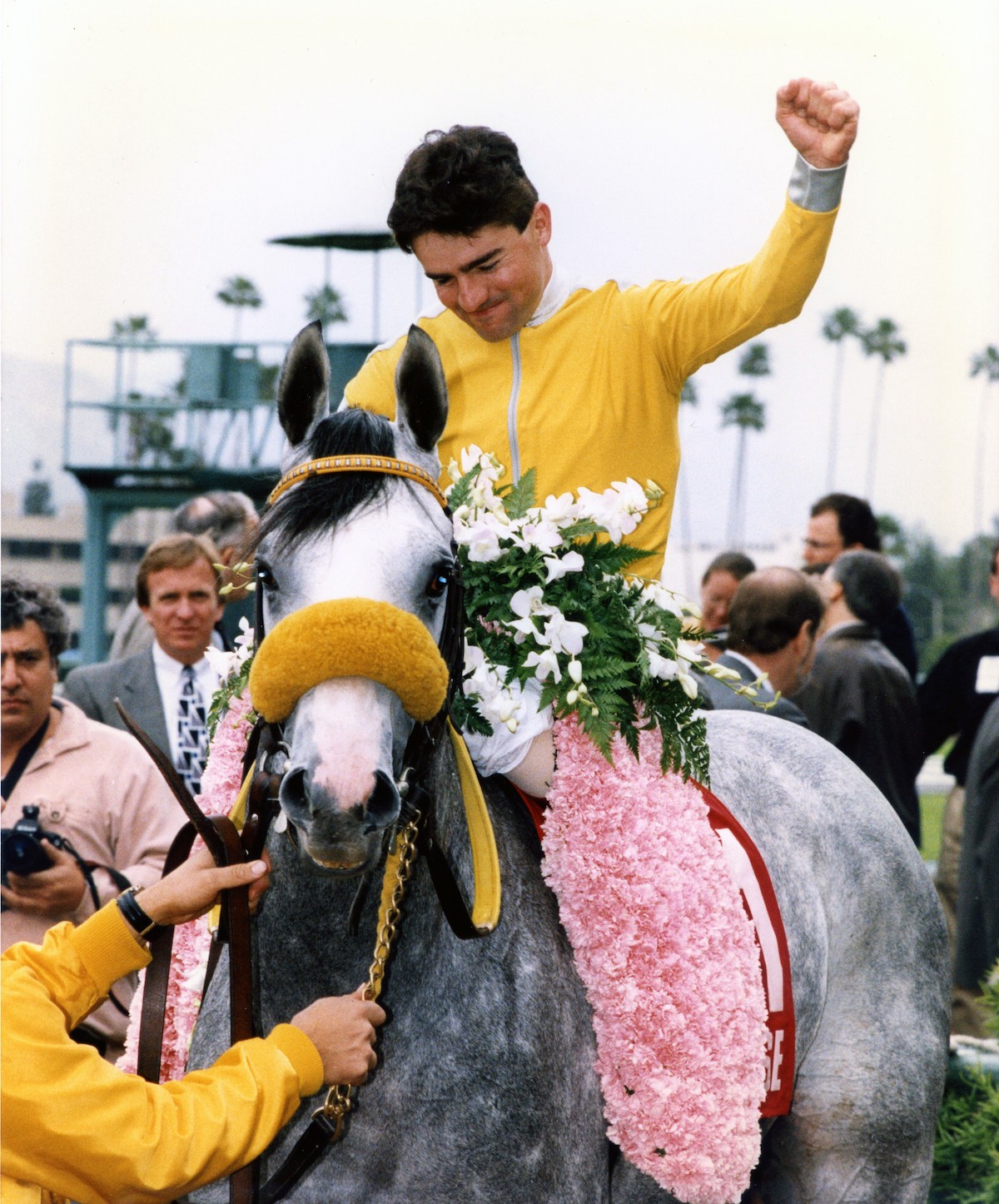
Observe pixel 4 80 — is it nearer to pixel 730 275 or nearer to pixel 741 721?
pixel 730 275

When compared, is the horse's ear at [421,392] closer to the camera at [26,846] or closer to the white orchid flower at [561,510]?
the white orchid flower at [561,510]

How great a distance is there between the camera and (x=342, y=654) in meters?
2.18

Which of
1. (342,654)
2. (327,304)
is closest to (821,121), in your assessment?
(342,654)

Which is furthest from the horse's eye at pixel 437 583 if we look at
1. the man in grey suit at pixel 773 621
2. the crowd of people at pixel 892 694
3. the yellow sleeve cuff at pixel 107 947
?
the man in grey suit at pixel 773 621

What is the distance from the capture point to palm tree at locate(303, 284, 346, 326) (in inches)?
394

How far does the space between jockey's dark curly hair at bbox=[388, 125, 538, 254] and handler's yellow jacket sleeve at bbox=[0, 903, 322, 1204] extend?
67.2 inches

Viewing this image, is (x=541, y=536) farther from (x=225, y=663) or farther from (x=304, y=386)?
(x=225, y=663)

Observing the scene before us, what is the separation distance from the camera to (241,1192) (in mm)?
2336

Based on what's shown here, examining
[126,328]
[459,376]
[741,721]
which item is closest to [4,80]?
[459,376]

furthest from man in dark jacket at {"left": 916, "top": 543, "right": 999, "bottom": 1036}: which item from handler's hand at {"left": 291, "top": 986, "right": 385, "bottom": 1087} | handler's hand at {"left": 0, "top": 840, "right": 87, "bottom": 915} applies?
handler's hand at {"left": 291, "top": 986, "right": 385, "bottom": 1087}

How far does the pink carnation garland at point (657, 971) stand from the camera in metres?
A: 2.69

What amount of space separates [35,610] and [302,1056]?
2.63 meters

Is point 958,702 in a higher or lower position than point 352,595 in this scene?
lower

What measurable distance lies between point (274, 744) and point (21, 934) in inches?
85.2
